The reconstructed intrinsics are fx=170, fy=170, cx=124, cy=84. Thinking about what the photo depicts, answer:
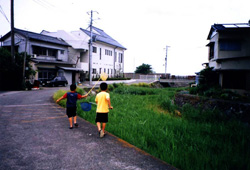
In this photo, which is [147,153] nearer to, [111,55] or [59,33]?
[59,33]

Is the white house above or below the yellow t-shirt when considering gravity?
above

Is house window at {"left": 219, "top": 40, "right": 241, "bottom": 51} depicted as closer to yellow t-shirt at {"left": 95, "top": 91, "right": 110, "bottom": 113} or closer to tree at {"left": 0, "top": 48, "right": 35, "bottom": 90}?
yellow t-shirt at {"left": 95, "top": 91, "right": 110, "bottom": 113}

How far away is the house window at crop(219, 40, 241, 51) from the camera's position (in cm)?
1708

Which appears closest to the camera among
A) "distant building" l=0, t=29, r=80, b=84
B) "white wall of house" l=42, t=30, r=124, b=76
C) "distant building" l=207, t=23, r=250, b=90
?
"distant building" l=207, t=23, r=250, b=90

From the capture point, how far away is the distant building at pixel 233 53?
14.5 metres

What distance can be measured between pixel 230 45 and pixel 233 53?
0.88 m

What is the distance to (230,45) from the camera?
56.8 feet

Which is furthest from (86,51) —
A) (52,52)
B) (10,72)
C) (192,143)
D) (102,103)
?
(192,143)

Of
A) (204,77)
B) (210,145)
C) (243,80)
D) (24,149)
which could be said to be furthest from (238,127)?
(243,80)

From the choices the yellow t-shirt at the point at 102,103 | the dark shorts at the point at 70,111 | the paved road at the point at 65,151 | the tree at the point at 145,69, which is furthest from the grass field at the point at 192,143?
the tree at the point at 145,69

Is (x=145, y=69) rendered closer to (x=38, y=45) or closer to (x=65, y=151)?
(x=38, y=45)

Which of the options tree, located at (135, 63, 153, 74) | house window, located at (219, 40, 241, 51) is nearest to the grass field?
house window, located at (219, 40, 241, 51)

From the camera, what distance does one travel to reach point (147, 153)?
381 cm

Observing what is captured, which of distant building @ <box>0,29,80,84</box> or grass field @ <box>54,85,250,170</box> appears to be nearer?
grass field @ <box>54,85,250,170</box>
